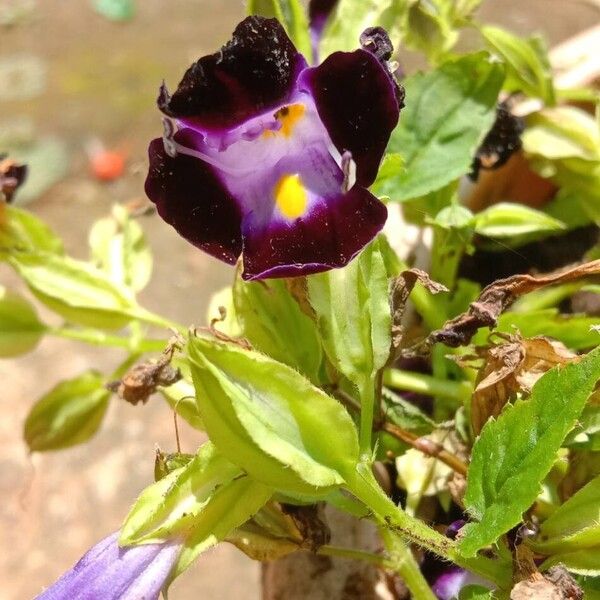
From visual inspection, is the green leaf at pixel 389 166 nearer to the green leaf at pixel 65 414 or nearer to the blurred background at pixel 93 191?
the green leaf at pixel 65 414

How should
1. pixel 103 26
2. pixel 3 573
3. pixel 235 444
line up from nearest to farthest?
1. pixel 235 444
2. pixel 3 573
3. pixel 103 26

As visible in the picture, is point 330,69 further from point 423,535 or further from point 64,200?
point 64,200

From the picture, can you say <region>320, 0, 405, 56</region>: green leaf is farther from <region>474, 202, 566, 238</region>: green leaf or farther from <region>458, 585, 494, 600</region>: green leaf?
<region>458, 585, 494, 600</region>: green leaf

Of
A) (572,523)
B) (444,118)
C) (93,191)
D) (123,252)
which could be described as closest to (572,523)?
(572,523)

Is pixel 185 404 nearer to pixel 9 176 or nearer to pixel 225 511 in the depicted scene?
pixel 225 511

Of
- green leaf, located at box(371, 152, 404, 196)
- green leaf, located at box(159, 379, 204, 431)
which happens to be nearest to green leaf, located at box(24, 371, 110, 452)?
green leaf, located at box(159, 379, 204, 431)

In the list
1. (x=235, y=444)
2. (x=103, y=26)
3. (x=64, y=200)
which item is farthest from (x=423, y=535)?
(x=103, y=26)

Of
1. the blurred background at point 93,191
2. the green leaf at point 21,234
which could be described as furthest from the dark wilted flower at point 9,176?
the blurred background at point 93,191
